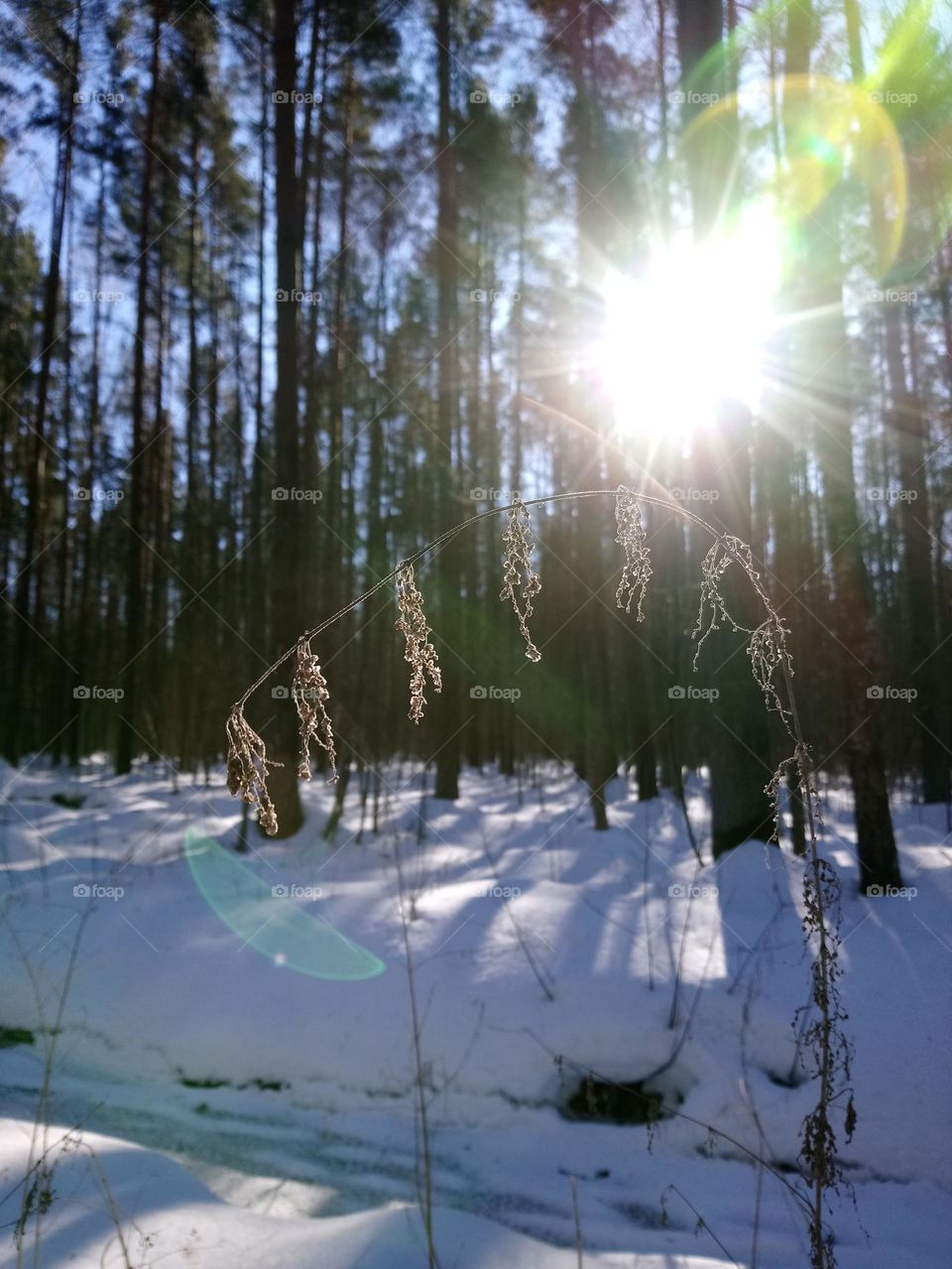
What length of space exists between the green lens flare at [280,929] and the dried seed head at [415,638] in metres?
3.34

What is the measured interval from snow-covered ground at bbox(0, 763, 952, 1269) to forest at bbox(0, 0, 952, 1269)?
0.03 meters

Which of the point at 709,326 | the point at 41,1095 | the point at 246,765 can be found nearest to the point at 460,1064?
the point at 41,1095

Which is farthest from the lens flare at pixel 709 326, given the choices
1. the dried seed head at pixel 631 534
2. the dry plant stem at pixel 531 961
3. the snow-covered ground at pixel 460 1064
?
the dried seed head at pixel 631 534

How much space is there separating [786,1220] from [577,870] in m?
3.31

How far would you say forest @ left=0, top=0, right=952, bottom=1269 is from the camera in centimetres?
269

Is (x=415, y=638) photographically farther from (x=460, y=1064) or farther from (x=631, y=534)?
(x=460, y=1064)

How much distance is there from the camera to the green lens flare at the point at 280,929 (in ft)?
13.7

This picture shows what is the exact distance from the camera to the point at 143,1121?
3.36 metres

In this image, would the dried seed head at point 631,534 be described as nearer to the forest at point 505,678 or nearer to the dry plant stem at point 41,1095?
the forest at point 505,678

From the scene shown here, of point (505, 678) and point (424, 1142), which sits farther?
point (505, 678)

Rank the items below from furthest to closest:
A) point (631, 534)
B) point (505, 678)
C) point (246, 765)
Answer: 1. point (505, 678)
2. point (631, 534)
3. point (246, 765)

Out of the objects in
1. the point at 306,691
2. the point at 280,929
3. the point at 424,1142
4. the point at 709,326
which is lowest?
the point at 280,929

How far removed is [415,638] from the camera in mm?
1229

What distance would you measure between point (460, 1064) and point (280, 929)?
5.32 ft
